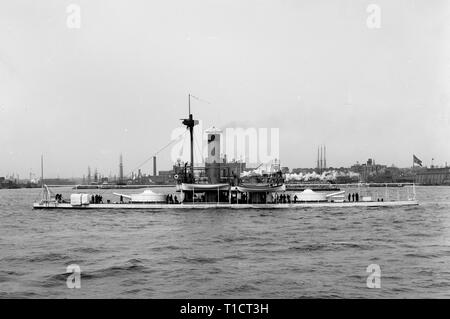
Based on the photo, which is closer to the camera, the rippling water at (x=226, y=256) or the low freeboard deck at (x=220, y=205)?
the rippling water at (x=226, y=256)

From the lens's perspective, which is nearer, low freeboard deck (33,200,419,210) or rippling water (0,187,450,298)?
rippling water (0,187,450,298)

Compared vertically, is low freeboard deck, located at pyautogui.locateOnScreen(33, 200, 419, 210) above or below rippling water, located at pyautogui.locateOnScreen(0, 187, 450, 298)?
above

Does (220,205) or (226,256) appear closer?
(226,256)

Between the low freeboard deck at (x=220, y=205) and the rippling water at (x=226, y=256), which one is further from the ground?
the low freeboard deck at (x=220, y=205)

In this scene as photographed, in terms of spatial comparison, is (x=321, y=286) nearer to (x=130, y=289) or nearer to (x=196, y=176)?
(x=130, y=289)
